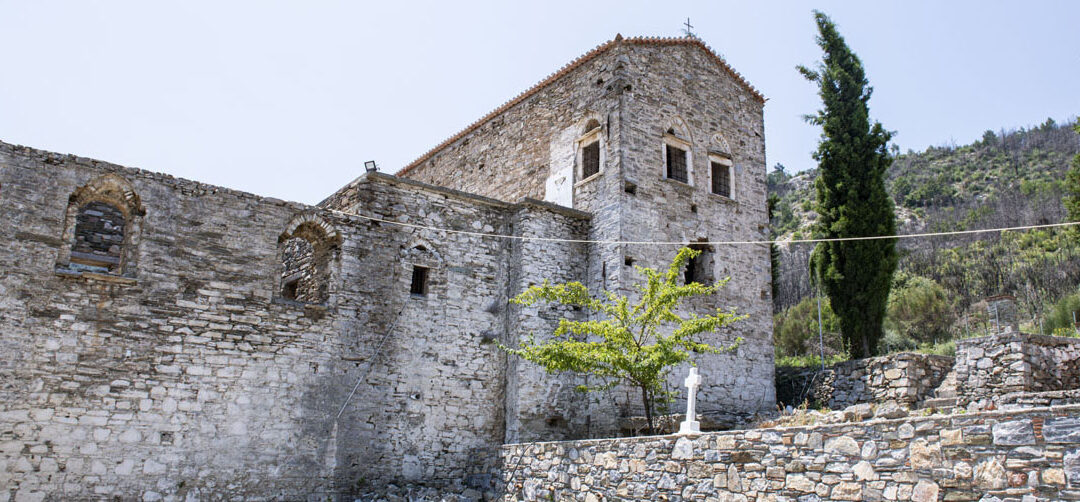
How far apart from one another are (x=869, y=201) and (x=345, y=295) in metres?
11.6

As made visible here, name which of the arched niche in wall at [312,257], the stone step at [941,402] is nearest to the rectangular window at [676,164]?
the stone step at [941,402]

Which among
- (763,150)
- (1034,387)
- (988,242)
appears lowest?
(1034,387)

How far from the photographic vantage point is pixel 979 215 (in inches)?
1612

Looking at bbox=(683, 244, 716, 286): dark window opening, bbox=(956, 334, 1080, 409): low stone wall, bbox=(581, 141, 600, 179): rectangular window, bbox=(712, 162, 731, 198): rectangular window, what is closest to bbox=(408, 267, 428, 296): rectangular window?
bbox=(581, 141, 600, 179): rectangular window

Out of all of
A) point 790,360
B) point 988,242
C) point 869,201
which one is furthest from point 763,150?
point 988,242

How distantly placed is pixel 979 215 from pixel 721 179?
2992cm

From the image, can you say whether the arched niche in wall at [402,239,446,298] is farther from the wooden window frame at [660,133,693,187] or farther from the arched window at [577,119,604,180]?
the wooden window frame at [660,133,693,187]

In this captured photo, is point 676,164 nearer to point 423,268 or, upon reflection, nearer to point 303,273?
point 423,268

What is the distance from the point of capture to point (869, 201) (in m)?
17.6

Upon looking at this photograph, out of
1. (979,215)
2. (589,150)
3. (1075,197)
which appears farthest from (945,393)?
(979,215)

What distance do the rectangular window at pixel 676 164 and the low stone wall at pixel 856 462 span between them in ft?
25.0

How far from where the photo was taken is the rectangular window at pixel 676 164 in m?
16.8

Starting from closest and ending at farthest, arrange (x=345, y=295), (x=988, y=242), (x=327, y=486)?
(x=327, y=486)
(x=345, y=295)
(x=988, y=242)

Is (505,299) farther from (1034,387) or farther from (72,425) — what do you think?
(1034,387)
